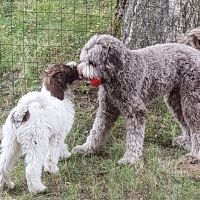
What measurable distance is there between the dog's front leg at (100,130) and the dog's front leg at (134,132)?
31cm

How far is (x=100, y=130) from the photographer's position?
7520 mm

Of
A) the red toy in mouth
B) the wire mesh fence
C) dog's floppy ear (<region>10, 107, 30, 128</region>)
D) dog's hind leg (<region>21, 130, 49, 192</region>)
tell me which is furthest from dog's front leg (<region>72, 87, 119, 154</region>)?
the wire mesh fence

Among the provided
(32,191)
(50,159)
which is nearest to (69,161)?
(50,159)

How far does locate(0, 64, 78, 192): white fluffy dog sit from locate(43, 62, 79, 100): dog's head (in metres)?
0.15

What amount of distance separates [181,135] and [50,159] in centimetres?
192

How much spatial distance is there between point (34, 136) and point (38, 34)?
408 cm

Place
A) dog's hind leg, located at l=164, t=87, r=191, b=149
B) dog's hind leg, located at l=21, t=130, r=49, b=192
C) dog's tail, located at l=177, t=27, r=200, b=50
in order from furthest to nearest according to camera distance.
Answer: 1. dog's tail, located at l=177, t=27, r=200, b=50
2. dog's hind leg, located at l=164, t=87, r=191, b=149
3. dog's hind leg, located at l=21, t=130, r=49, b=192

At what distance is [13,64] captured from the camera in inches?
370

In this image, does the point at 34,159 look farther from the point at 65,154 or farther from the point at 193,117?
the point at 193,117

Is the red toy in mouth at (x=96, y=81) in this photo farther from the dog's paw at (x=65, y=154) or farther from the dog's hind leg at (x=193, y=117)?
the dog's hind leg at (x=193, y=117)

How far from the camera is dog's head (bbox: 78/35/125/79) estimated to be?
675cm

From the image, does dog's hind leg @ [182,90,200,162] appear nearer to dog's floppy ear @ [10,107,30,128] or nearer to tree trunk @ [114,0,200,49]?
tree trunk @ [114,0,200,49]

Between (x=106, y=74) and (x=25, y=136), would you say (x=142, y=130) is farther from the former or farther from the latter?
(x=25, y=136)

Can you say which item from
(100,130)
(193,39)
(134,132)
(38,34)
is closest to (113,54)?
(134,132)
